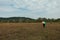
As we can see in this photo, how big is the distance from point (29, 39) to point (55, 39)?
2.52 m

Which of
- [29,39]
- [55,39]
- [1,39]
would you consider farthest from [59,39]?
[1,39]

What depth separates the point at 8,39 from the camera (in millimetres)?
16688

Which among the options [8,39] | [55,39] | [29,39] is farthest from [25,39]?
[55,39]

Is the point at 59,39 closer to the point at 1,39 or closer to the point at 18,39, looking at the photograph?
the point at 18,39

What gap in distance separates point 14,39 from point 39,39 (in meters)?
2.41

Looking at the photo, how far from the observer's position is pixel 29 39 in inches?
649

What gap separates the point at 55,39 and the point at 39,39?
5.22 feet

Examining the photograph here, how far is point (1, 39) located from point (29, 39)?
107 inches

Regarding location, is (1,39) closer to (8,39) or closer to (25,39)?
(8,39)

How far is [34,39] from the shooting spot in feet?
53.8

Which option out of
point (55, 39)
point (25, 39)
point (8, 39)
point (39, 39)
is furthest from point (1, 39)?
point (55, 39)

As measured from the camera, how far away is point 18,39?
656 inches

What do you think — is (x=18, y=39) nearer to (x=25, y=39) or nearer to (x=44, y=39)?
(x=25, y=39)

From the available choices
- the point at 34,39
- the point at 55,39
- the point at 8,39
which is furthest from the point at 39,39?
the point at 8,39
